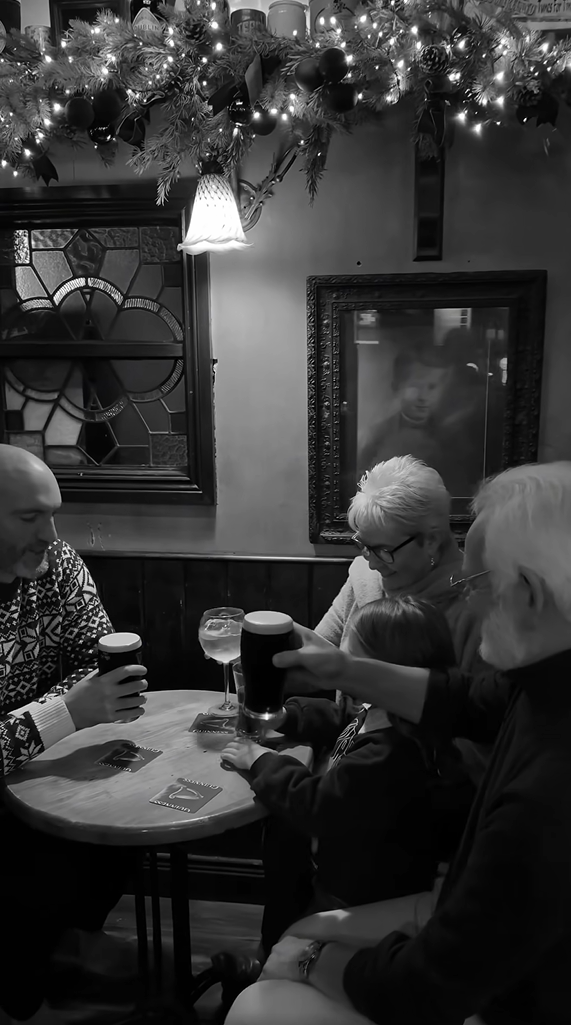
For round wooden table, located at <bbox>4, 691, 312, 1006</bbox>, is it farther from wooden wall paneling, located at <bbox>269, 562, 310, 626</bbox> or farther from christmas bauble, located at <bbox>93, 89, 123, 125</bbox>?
christmas bauble, located at <bbox>93, 89, 123, 125</bbox>

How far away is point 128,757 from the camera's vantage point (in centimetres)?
170

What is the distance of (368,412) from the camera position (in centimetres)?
265

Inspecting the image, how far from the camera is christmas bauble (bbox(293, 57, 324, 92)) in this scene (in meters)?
2.04

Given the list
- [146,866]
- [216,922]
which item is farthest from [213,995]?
[146,866]

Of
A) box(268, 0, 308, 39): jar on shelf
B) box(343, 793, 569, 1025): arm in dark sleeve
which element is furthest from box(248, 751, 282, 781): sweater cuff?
box(268, 0, 308, 39): jar on shelf

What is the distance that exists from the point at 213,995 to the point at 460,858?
53.8 inches

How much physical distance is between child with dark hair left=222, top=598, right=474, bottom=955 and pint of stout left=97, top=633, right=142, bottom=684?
426 millimetres

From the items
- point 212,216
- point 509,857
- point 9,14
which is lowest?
point 509,857

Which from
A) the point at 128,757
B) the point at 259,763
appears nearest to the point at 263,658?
the point at 259,763

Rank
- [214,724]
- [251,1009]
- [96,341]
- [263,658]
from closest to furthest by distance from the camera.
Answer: [251,1009], [263,658], [214,724], [96,341]

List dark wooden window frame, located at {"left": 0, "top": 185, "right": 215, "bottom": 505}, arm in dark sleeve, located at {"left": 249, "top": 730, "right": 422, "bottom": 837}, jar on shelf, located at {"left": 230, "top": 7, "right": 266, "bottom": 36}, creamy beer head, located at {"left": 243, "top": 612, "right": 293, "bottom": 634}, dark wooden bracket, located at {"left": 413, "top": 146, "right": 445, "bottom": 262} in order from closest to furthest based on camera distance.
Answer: arm in dark sleeve, located at {"left": 249, "top": 730, "right": 422, "bottom": 837} → creamy beer head, located at {"left": 243, "top": 612, "right": 293, "bottom": 634} → jar on shelf, located at {"left": 230, "top": 7, "right": 266, "bottom": 36} → dark wooden bracket, located at {"left": 413, "top": 146, "right": 445, "bottom": 262} → dark wooden window frame, located at {"left": 0, "top": 185, "right": 215, "bottom": 505}

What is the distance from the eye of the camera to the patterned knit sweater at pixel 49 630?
77.9 inches

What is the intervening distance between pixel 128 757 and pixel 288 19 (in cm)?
204

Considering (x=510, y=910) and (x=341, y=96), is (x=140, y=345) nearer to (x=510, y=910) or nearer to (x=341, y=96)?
(x=341, y=96)
